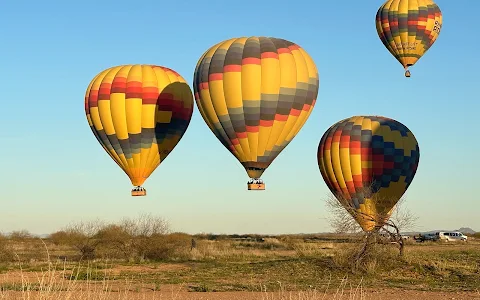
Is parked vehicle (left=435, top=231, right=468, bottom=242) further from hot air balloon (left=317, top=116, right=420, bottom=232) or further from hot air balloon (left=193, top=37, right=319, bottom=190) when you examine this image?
hot air balloon (left=193, top=37, right=319, bottom=190)

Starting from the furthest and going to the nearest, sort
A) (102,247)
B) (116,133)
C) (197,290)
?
(102,247) < (116,133) < (197,290)

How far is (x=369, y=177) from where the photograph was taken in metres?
43.2

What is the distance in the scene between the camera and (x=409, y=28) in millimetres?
52719

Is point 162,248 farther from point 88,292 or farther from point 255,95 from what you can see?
point 88,292

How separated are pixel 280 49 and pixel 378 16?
76.4ft

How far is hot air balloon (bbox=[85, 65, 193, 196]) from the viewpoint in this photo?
39.0 m

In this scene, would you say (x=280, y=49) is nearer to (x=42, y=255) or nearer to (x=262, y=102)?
(x=262, y=102)

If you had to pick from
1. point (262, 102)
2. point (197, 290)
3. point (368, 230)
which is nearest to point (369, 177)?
point (368, 230)

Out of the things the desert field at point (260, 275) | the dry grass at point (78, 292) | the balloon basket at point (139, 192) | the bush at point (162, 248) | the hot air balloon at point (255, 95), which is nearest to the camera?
the dry grass at point (78, 292)

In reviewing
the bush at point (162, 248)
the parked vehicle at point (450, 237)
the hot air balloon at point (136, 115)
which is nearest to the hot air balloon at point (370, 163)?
the hot air balloon at point (136, 115)

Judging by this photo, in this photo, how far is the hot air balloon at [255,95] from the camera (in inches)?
1344

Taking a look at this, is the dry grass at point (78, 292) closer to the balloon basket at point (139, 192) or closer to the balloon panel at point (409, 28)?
the balloon basket at point (139, 192)

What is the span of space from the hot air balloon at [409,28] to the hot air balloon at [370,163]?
10.1 m

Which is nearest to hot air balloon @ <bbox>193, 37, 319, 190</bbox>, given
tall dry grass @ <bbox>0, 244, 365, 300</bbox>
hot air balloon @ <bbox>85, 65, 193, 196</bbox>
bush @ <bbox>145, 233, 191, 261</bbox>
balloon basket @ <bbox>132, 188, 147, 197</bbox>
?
hot air balloon @ <bbox>85, 65, 193, 196</bbox>
